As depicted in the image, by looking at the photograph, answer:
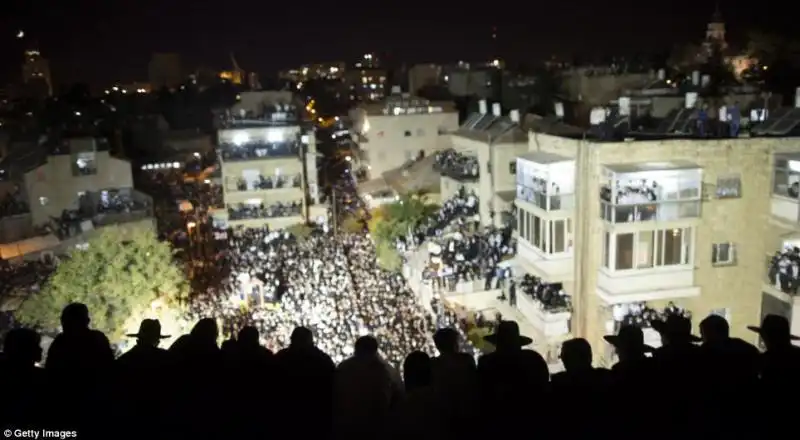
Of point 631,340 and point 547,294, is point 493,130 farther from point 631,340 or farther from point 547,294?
point 631,340

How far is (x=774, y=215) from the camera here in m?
18.9

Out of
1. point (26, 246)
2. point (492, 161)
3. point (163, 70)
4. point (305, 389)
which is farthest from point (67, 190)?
point (163, 70)

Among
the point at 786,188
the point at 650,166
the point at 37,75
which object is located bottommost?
the point at 786,188

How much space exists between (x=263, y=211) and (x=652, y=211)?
A: 83.5 ft

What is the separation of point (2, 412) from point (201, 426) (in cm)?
139

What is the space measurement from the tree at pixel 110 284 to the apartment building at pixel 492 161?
483 inches

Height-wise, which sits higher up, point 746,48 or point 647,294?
point 746,48

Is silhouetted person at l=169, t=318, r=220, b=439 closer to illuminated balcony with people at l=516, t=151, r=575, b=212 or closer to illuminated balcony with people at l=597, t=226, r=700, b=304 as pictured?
illuminated balcony with people at l=597, t=226, r=700, b=304

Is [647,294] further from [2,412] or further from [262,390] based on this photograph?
[2,412]

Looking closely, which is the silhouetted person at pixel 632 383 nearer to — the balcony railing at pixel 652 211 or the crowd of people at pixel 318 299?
the balcony railing at pixel 652 211

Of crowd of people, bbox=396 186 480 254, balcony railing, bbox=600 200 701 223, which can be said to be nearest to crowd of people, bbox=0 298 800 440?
balcony railing, bbox=600 200 701 223

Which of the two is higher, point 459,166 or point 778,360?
point 778,360

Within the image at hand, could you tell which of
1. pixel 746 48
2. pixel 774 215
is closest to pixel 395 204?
pixel 774 215

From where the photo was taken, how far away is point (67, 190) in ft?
115
